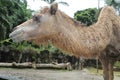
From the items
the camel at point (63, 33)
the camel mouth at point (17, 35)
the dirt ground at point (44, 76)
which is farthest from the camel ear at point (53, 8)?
the dirt ground at point (44, 76)

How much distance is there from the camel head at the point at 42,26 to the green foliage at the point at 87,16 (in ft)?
69.3

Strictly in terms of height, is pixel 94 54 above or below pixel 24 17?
below

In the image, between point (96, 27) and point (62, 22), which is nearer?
point (62, 22)

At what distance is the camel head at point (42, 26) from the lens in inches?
154

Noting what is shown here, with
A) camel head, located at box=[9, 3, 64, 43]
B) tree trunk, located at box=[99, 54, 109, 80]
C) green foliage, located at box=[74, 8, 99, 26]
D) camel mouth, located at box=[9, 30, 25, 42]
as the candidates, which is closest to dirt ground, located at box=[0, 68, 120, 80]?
tree trunk, located at box=[99, 54, 109, 80]

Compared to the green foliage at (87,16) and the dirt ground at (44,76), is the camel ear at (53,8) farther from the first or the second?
the green foliage at (87,16)

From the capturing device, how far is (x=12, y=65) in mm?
18438

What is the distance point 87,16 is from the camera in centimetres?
2595

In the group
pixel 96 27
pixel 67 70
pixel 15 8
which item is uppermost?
pixel 15 8

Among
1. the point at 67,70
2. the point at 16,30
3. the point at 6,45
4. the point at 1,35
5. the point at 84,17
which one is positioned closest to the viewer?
the point at 16,30

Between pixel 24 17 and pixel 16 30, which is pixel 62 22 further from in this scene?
pixel 24 17

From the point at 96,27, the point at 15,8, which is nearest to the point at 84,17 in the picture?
the point at 15,8

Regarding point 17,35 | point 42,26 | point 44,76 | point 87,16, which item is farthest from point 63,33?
point 87,16

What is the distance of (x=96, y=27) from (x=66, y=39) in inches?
26.4
